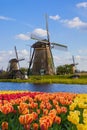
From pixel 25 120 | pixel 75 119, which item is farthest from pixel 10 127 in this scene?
pixel 75 119

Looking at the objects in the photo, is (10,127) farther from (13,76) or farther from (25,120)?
(13,76)

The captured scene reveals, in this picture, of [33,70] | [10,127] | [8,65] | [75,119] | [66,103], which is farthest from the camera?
[8,65]

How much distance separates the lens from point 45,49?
221 feet

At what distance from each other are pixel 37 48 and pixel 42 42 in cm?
246

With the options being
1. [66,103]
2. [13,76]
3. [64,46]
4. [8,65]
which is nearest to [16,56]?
[8,65]

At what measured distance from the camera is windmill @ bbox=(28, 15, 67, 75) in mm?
67438

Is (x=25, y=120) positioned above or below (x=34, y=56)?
below

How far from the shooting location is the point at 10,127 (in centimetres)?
578

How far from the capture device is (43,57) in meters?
68.1

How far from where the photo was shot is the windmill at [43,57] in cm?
6744

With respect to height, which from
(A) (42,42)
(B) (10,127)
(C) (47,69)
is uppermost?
(A) (42,42)

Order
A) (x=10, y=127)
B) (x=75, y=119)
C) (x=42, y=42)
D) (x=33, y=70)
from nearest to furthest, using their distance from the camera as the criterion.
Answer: (x=75, y=119) < (x=10, y=127) < (x=42, y=42) < (x=33, y=70)

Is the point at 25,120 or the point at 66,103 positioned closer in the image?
the point at 25,120

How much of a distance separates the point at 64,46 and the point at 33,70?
775 cm
